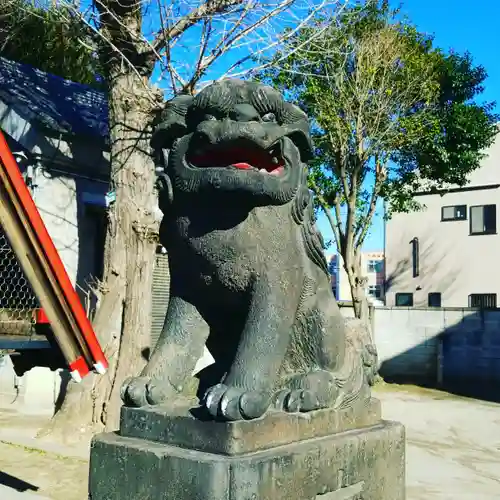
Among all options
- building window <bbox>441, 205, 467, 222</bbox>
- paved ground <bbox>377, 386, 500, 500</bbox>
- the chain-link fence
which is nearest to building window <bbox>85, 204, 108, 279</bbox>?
paved ground <bbox>377, 386, 500, 500</bbox>

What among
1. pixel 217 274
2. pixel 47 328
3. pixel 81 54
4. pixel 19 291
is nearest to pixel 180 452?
pixel 217 274

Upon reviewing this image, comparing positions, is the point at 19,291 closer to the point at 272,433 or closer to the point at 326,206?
the point at 272,433

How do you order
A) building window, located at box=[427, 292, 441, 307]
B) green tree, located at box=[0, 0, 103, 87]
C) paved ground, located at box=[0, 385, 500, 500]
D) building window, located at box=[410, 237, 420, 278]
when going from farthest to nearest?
1. building window, located at box=[410, 237, 420, 278]
2. building window, located at box=[427, 292, 441, 307]
3. green tree, located at box=[0, 0, 103, 87]
4. paved ground, located at box=[0, 385, 500, 500]

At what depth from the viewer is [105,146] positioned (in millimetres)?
10594

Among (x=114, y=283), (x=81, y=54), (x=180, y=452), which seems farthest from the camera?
(x=81, y=54)

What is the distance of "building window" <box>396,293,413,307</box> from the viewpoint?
19.8 meters

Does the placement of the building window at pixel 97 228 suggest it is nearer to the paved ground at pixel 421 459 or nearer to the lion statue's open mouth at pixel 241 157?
the paved ground at pixel 421 459

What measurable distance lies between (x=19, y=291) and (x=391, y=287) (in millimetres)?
17342

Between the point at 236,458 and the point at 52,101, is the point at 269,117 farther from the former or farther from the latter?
the point at 52,101

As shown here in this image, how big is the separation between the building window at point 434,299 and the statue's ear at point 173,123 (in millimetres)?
17566

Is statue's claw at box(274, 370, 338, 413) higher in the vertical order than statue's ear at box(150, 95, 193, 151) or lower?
lower

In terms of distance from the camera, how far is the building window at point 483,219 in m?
18.0

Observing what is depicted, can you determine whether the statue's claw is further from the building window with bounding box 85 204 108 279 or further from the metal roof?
the building window with bounding box 85 204 108 279

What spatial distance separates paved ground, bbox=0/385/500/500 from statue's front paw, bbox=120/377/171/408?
319 centimetres
